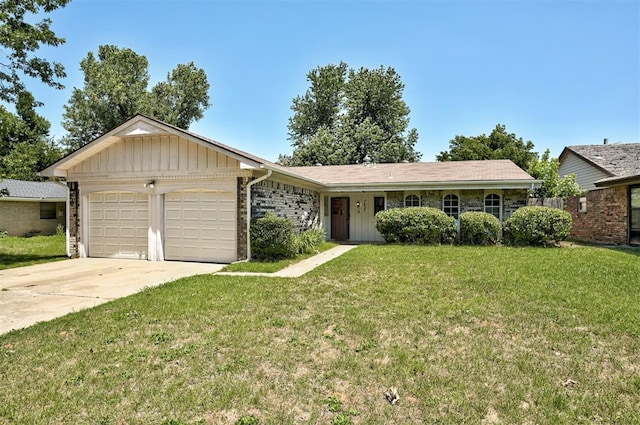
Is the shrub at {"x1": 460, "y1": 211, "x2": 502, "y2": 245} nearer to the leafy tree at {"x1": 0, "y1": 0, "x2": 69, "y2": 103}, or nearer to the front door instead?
the front door

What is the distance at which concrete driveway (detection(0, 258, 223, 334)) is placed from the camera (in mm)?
5221

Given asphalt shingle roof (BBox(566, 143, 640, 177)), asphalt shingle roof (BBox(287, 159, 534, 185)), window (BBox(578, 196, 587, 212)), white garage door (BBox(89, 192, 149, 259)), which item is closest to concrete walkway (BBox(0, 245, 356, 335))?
white garage door (BBox(89, 192, 149, 259))

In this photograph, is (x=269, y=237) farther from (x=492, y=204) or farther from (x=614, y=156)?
(x=614, y=156)

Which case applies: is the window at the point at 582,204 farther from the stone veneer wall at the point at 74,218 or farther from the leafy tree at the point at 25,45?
the leafy tree at the point at 25,45

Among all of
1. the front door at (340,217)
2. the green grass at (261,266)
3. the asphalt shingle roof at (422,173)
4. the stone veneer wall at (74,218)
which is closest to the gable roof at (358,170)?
the asphalt shingle roof at (422,173)

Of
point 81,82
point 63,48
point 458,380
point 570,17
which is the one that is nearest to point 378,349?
point 458,380

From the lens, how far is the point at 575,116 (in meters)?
19.2

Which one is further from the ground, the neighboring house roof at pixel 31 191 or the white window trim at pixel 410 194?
the neighboring house roof at pixel 31 191

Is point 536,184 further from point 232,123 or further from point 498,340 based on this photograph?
point 232,123

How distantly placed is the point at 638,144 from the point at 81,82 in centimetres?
3513

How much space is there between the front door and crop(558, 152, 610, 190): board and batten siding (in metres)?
11.3

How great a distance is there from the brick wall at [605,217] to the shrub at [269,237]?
12.2 metres

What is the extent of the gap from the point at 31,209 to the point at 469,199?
21703mm

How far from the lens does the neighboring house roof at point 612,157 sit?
1581 centimetres
